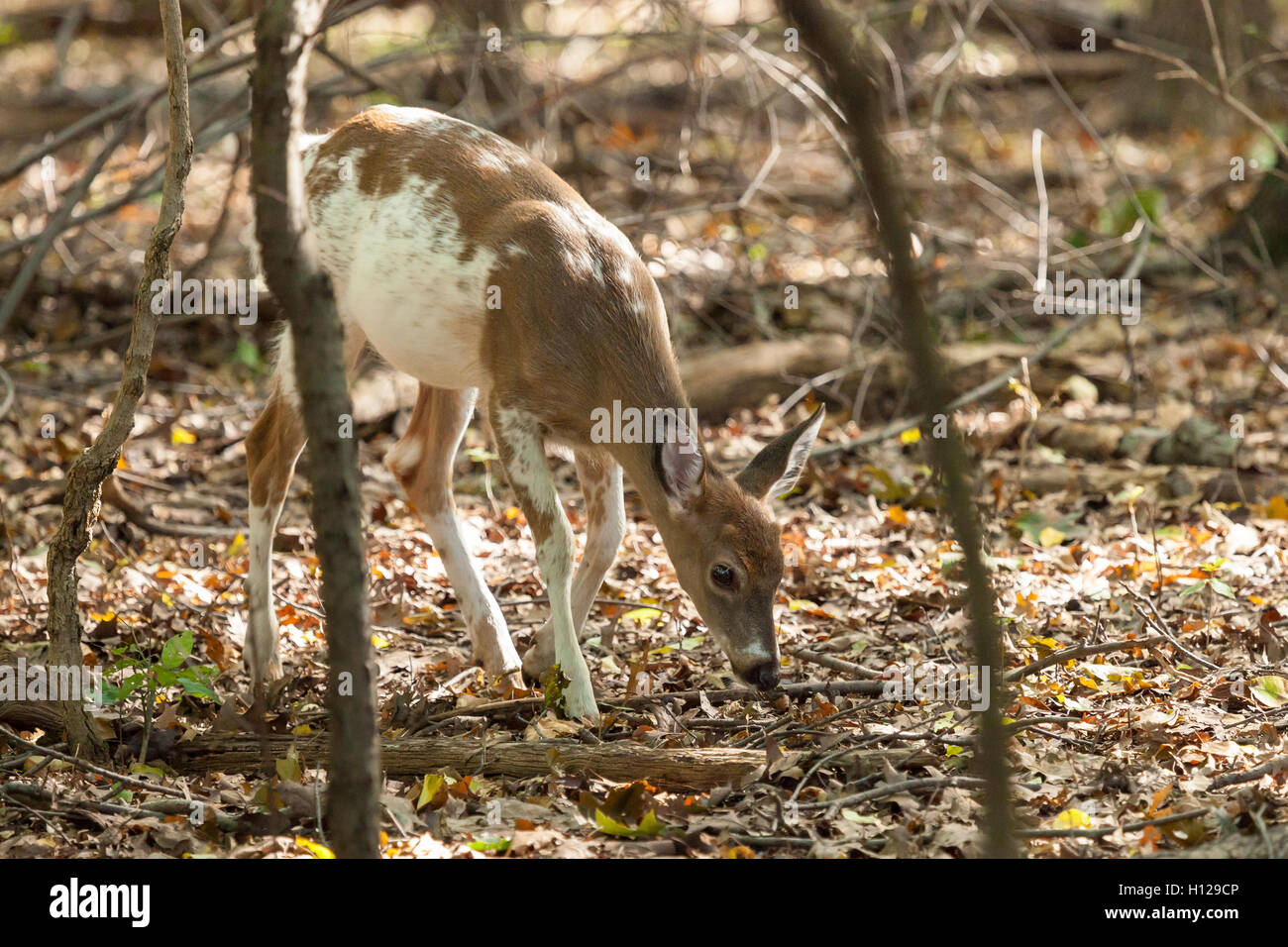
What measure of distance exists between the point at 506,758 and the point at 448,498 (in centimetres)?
202

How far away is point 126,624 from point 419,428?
5.43 feet

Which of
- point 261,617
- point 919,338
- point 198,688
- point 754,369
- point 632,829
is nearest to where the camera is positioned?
point 919,338

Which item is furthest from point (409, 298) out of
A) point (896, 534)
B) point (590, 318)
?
point (896, 534)

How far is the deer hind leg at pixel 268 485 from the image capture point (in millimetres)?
5969

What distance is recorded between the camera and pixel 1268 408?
923 cm

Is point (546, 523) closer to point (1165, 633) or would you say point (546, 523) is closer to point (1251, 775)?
point (1165, 633)

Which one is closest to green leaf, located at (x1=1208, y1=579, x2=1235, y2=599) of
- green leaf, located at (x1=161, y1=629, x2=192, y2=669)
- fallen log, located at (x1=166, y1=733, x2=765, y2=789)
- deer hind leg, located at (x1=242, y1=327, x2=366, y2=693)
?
fallen log, located at (x1=166, y1=733, x2=765, y2=789)

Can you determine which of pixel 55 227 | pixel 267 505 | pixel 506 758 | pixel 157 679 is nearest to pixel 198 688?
pixel 157 679

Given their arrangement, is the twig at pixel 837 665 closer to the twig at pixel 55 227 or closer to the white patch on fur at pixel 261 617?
the white patch on fur at pixel 261 617

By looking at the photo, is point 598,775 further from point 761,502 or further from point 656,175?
point 656,175

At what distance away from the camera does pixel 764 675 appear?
208 inches

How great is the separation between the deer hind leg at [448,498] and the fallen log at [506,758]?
99cm

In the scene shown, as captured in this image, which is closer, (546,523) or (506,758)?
(506,758)

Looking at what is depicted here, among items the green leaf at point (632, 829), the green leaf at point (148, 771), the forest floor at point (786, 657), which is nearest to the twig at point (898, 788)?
the forest floor at point (786, 657)
